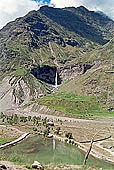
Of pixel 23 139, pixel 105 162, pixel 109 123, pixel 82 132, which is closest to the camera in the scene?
pixel 105 162

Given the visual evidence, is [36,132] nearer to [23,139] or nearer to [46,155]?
[23,139]

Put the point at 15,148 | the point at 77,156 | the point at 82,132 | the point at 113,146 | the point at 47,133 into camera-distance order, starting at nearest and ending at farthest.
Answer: the point at 77,156
the point at 15,148
the point at 113,146
the point at 47,133
the point at 82,132

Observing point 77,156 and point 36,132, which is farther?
point 36,132

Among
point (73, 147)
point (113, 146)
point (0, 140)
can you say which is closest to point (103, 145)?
point (113, 146)

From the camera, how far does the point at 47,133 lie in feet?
447

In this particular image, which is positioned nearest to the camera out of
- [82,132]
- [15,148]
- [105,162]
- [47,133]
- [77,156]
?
[105,162]

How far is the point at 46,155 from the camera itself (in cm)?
9231

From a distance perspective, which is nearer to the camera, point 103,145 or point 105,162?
point 105,162

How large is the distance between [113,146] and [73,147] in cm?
1461

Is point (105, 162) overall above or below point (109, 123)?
below

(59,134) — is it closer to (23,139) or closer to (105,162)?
(23,139)

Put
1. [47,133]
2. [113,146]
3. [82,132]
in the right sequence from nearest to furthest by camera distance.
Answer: [113,146]
[47,133]
[82,132]

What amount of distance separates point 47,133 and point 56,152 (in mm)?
37341

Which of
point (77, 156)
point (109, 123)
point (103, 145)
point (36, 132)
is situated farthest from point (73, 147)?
point (109, 123)
